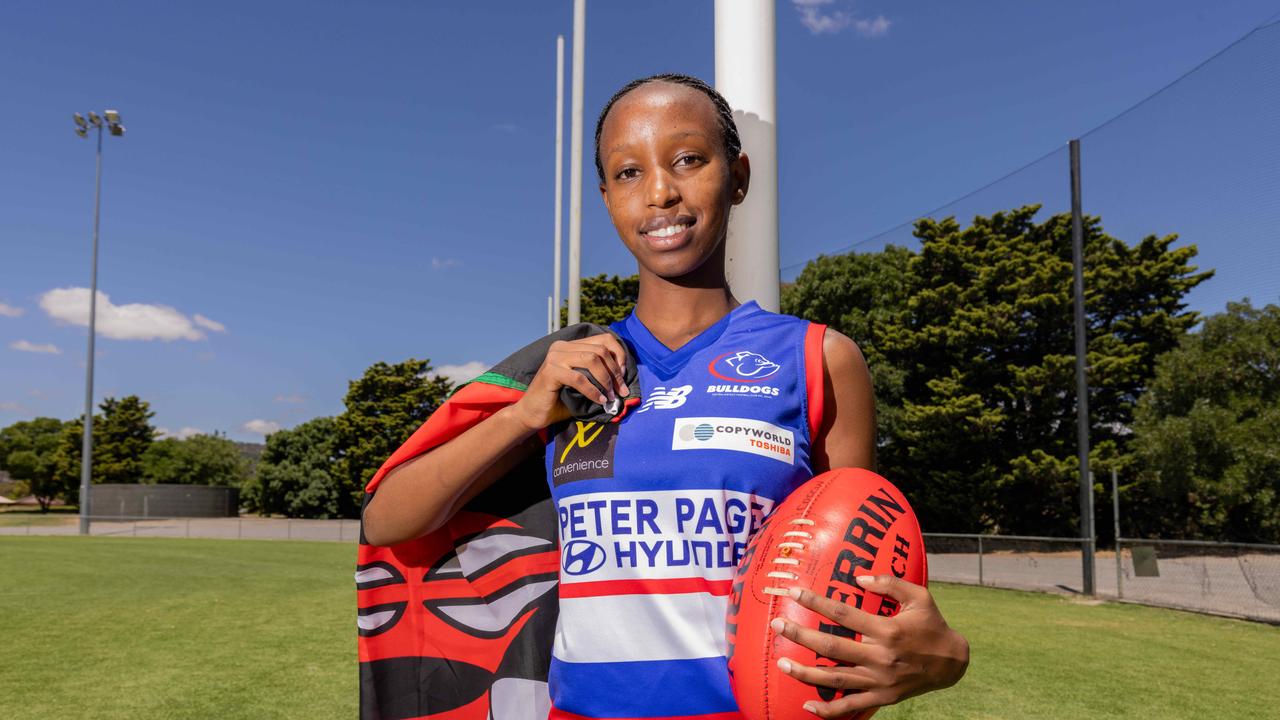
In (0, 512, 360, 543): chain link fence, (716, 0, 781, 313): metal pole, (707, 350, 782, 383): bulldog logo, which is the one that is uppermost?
(716, 0, 781, 313): metal pole

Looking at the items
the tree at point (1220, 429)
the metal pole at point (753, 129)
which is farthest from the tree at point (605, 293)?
the metal pole at point (753, 129)

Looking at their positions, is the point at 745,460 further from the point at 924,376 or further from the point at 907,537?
the point at 924,376

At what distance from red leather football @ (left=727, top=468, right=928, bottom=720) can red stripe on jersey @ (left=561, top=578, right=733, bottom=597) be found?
46mm

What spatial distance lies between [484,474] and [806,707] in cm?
98

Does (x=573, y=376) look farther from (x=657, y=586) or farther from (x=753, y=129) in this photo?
(x=753, y=129)

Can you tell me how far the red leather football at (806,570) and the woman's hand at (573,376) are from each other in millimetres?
437

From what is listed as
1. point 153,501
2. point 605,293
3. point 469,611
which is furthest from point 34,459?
point 469,611

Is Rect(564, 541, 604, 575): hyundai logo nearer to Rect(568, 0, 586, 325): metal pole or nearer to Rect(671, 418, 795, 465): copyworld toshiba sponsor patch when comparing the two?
Rect(671, 418, 795, 465): copyworld toshiba sponsor patch

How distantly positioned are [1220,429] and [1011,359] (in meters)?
7.52

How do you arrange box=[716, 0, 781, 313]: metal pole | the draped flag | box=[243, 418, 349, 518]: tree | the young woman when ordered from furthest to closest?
box=[243, 418, 349, 518]: tree < box=[716, 0, 781, 313]: metal pole < the draped flag < the young woman

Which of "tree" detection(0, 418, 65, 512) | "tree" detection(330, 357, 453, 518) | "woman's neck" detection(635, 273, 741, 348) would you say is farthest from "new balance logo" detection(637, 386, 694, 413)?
"tree" detection(0, 418, 65, 512)

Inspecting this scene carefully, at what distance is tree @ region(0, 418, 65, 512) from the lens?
199 ft

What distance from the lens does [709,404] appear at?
1.83m

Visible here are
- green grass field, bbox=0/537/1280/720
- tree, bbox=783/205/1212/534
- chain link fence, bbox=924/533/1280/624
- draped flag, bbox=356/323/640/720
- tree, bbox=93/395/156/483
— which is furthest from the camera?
tree, bbox=93/395/156/483
